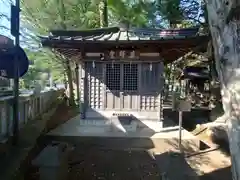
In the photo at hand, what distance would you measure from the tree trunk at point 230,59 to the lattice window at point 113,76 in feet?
23.1

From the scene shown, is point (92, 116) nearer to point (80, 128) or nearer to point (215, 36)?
point (80, 128)

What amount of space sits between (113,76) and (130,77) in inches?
24.8

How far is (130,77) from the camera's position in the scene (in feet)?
30.1

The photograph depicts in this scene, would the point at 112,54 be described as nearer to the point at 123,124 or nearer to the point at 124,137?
the point at 123,124

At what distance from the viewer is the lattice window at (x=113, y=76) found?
9219 millimetres

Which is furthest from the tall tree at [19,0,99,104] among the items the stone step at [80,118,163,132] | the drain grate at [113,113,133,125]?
the drain grate at [113,113,133,125]

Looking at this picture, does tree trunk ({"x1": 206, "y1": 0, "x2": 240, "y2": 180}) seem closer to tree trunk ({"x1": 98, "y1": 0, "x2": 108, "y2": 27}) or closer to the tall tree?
tree trunk ({"x1": 98, "y1": 0, "x2": 108, "y2": 27})

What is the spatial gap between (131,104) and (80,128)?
2045 mm

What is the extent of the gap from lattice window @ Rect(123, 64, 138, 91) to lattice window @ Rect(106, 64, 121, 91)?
0.76 feet

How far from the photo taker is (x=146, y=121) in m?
9.20

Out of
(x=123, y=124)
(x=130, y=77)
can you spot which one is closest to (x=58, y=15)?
(x=130, y=77)

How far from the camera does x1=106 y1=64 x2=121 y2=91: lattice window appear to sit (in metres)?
9.22

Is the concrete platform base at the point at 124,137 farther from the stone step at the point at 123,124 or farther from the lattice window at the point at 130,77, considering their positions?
the lattice window at the point at 130,77

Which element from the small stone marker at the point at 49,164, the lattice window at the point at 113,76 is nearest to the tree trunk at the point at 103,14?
the lattice window at the point at 113,76
